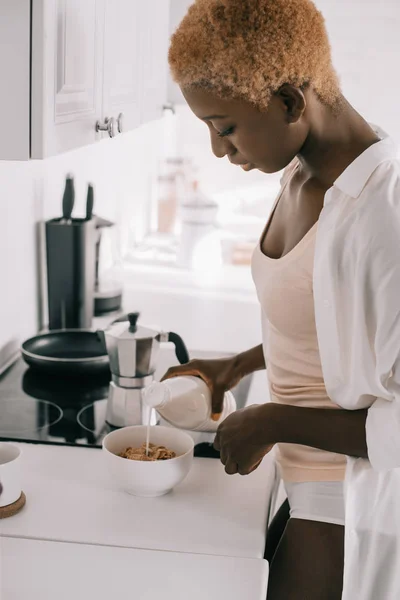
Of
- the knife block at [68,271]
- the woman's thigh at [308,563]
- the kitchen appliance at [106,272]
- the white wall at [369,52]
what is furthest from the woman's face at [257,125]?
the white wall at [369,52]

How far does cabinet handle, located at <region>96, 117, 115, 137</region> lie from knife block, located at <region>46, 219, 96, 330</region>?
51 centimetres

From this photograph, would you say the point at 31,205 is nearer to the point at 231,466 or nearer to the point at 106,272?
the point at 106,272

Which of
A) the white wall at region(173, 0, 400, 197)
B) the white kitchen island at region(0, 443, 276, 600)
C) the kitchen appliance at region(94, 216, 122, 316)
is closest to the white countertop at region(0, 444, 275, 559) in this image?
the white kitchen island at region(0, 443, 276, 600)

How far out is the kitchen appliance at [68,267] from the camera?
1951 millimetres

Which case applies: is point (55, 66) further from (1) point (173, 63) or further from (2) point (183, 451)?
(2) point (183, 451)

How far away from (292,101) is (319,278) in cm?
24

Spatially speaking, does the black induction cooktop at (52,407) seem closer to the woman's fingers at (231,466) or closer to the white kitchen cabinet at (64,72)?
the woman's fingers at (231,466)

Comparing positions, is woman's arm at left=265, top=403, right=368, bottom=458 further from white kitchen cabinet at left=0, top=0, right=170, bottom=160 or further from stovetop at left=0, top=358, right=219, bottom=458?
white kitchen cabinet at left=0, top=0, right=170, bottom=160

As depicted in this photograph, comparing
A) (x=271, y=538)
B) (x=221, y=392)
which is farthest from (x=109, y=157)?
(x=271, y=538)

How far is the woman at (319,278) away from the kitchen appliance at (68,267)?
2.61 ft

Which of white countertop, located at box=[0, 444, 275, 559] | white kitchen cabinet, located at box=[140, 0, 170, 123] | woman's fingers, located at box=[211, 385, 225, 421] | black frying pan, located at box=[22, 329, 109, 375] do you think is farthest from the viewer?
white kitchen cabinet, located at box=[140, 0, 170, 123]

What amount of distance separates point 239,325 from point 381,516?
121cm

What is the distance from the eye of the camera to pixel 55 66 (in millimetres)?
1143

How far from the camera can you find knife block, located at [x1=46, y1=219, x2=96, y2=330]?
195cm
